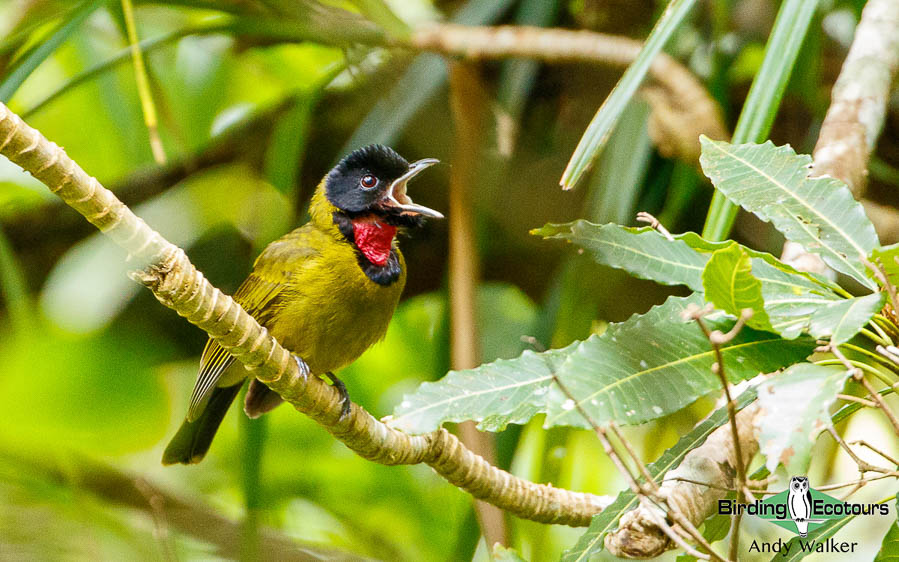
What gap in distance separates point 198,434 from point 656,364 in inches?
62.9

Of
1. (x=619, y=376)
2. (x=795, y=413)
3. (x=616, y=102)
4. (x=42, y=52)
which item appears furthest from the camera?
(x=42, y=52)

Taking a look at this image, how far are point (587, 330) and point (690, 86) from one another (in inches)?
33.4

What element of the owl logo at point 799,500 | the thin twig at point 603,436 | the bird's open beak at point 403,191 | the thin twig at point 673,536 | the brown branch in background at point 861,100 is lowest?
the thin twig at point 673,536

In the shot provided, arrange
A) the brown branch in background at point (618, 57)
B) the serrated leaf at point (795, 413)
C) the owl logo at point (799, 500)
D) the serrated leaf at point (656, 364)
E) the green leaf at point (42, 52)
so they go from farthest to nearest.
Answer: the brown branch in background at point (618, 57), the green leaf at point (42, 52), the owl logo at point (799, 500), the serrated leaf at point (656, 364), the serrated leaf at point (795, 413)

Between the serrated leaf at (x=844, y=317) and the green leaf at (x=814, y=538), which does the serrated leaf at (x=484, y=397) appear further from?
the green leaf at (x=814, y=538)

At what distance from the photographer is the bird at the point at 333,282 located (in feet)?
7.11

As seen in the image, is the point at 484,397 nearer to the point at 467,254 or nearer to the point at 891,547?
the point at 891,547

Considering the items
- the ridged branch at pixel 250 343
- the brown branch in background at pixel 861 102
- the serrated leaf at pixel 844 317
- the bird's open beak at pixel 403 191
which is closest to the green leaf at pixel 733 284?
the serrated leaf at pixel 844 317

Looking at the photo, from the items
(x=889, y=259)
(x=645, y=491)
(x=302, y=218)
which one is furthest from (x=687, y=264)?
(x=302, y=218)

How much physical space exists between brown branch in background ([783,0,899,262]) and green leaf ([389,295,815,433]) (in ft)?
2.52

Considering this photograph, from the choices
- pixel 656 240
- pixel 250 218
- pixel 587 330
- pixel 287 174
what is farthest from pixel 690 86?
pixel 250 218

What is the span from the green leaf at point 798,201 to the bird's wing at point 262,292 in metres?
1.18

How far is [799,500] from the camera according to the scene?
130 centimetres

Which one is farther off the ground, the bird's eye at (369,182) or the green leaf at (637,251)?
the bird's eye at (369,182)
